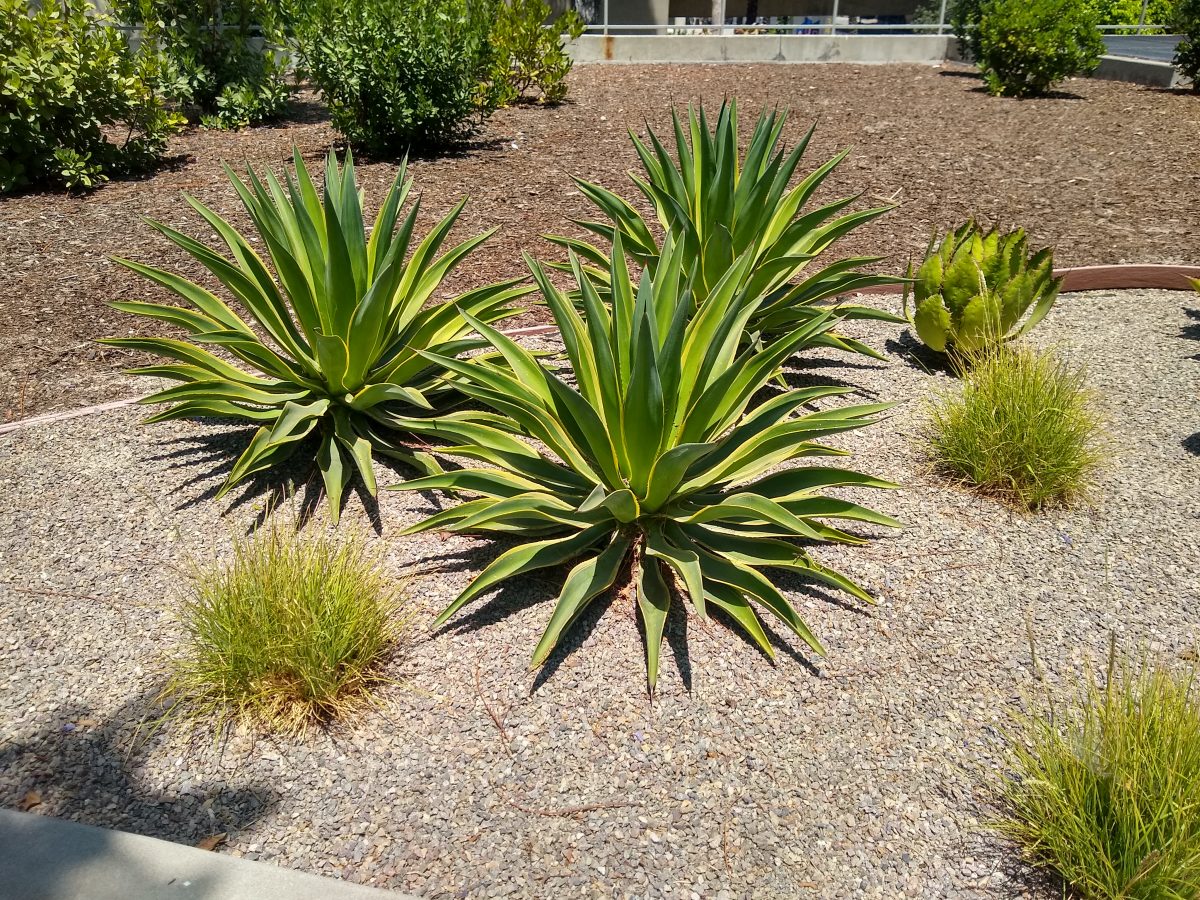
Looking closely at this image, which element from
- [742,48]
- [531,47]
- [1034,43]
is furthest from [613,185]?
[742,48]

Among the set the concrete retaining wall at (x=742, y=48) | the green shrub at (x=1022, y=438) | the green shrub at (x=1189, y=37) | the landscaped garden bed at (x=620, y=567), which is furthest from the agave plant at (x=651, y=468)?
the concrete retaining wall at (x=742, y=48)

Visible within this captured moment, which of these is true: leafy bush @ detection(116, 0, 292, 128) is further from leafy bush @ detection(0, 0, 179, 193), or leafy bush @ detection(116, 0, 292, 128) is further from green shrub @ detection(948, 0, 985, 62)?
green shrub @ detection(948, 0, 985, 62)

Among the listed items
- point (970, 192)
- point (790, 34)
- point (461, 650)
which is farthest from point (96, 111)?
point (790, 34)

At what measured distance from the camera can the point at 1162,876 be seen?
212 centimetres

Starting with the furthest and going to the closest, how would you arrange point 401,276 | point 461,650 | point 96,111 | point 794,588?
1. point 96,111
2. point 401,276
3. point 794,588
4. point 461,650

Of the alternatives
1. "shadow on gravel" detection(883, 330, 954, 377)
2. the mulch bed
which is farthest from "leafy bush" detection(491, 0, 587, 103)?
"shadow on gravel" detection(883, 330, 954, 377)

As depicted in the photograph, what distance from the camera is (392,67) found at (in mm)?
8242

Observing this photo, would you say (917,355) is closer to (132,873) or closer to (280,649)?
(280,649)

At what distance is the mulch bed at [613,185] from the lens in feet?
19.5

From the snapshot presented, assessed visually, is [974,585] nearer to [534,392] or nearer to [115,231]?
[534,392]

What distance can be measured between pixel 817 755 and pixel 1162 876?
2.94ft

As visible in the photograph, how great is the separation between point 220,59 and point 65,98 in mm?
3338

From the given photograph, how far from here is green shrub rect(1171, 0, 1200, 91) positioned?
12375 millimetres

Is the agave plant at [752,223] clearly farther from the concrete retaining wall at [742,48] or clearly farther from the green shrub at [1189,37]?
the concrete retaining wall at [742,48]
